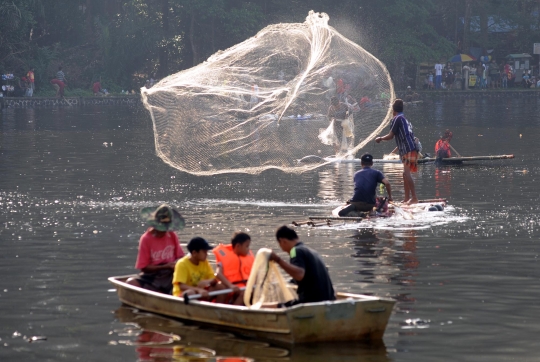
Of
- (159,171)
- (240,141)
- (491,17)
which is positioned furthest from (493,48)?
(240,141)

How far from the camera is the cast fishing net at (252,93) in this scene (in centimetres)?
1791

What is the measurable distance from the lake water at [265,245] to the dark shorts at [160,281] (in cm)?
34

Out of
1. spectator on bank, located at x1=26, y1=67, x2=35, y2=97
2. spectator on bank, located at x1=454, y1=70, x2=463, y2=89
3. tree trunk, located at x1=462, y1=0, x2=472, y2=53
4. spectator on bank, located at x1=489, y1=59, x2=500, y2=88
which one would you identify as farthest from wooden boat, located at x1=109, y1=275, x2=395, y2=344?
spectator on bank, located at x1=489, y1=59, x2=500, y2=88

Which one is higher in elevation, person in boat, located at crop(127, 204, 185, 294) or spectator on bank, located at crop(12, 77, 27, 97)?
spectator on bank, located at crop(12, 77, 27, 97)

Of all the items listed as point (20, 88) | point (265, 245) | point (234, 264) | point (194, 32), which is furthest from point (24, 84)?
point (234, 264)

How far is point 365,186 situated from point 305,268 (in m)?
6.87

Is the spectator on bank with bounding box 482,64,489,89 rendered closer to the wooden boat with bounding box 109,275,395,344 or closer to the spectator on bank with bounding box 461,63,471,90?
the spectator on bank with bounding box 461,63,471,90

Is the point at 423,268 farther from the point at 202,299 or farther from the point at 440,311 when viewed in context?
the point at 202,299

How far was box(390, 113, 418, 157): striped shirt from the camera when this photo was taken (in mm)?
18141

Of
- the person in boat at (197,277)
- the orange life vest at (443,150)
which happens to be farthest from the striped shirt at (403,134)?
the person in boat at (197,277)

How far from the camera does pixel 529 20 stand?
2452 inches

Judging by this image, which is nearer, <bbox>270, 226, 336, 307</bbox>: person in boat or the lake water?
<bbox>270, 226, 336, 307</bbox>: person in boat

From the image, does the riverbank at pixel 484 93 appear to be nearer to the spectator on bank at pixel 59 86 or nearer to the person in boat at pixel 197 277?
the spectator on bank at pixel 59 86

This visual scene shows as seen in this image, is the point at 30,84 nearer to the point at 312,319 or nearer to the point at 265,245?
the point at 265,245
